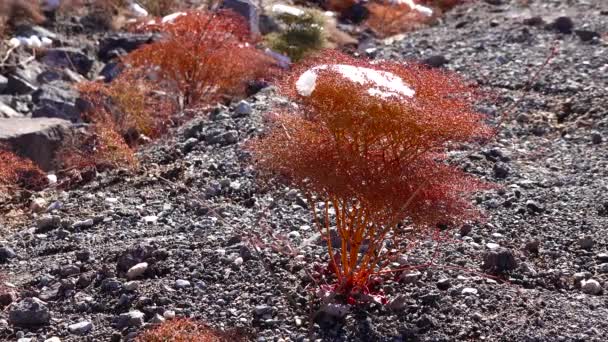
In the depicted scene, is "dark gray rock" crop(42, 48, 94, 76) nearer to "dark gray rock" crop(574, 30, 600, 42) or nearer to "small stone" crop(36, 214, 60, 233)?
"small stone" crop(36, 214, 60, 233)

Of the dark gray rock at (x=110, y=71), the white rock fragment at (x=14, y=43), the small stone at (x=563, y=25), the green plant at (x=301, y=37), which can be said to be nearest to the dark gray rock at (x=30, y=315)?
the dark gray rock at (x=110, y=71)

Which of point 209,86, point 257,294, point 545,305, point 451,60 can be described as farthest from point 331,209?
point 451,60

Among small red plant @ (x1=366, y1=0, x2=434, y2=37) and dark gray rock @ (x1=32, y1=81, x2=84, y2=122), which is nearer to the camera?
dark gray rock @ (x1=32, y1=81, x2=84, y2=122)

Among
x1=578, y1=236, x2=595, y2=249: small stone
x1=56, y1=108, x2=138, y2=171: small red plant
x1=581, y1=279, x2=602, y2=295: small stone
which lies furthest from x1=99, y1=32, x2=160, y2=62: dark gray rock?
x1=581, y1=279, x2=602, y2=295: small stone

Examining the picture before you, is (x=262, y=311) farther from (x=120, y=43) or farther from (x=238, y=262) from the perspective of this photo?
(x=120, y=43)

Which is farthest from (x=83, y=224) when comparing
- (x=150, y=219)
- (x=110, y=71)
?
(x=110, y=71)

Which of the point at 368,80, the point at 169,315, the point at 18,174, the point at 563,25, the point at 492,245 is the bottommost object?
the point at 18,174
